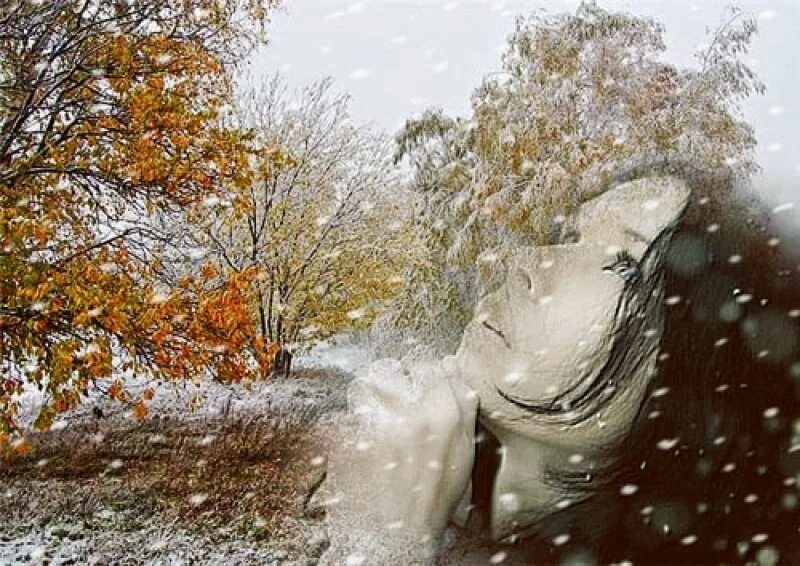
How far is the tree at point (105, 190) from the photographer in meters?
0.88

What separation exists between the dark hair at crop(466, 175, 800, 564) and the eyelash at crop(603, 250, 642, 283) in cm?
4

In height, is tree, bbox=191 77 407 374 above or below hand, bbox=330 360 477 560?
above

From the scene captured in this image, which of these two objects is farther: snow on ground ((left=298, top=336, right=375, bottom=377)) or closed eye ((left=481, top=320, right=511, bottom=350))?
snow on ground ((left=298, top=336, right=375, bottom=377))

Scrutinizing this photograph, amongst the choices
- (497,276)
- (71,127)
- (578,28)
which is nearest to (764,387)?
(497,276)

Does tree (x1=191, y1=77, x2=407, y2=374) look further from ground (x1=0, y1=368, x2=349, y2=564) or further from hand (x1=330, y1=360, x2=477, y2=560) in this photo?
hand (x1=330, y1=360, x2=477, y2=560)

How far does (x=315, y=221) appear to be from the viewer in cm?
126

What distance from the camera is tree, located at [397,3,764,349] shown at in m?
1.10

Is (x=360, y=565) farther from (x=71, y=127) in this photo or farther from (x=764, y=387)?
(x=71, y=127)

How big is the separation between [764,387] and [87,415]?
805mm

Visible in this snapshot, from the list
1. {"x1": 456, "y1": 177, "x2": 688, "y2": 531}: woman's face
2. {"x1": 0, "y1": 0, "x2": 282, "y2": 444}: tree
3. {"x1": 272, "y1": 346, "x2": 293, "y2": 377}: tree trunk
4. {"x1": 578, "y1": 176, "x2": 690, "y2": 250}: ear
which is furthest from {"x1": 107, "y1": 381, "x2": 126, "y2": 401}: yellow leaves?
{"x1": 578, "y1": 176, "x2": 690, "y2": 250}: ear

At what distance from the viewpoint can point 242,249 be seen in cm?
116

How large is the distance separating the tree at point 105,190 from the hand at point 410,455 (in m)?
0.20

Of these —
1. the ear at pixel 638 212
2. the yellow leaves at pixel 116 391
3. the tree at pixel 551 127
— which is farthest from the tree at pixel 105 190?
the ear at pixel 638 212

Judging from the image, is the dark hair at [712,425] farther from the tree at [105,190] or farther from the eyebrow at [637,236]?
the tree at [105,190]
